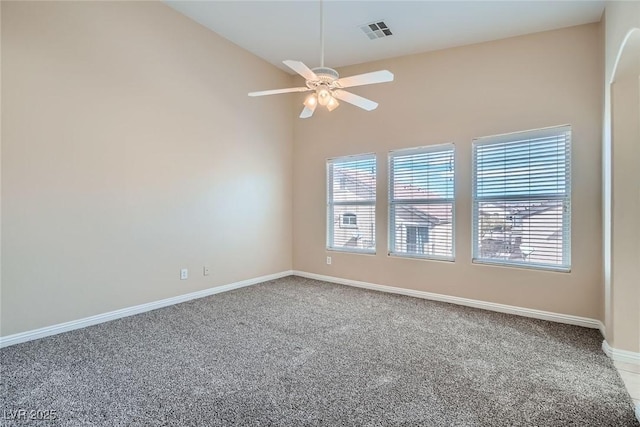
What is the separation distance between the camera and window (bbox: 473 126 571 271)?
338 centimetres

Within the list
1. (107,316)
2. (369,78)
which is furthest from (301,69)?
(107,316)

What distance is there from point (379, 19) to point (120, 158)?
330 centimetres

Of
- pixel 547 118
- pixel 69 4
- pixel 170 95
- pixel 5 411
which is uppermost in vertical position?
pixel 69 4

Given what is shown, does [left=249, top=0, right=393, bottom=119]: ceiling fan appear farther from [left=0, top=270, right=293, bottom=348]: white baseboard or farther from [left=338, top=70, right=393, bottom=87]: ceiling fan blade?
[left=0, top=270, right=293, bottom=348]: white baseboard

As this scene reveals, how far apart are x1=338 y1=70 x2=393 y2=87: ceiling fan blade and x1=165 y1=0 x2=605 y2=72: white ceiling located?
153 centimetres

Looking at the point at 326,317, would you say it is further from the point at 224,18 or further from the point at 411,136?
the point at 224,18

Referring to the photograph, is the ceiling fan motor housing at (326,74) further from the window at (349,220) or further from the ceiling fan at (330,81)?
the window at (349,220)

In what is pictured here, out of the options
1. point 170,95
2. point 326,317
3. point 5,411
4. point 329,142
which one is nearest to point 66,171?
point 170,95

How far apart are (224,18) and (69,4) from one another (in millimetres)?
1544

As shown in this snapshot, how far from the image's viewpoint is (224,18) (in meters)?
3.79

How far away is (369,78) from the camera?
2.29m

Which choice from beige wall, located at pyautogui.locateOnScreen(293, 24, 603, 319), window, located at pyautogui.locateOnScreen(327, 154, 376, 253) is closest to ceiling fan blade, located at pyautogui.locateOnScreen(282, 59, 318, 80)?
beige wall, located at pyautogui.locateOnScreen(293, 24, 603, 319)

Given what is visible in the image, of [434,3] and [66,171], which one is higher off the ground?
[434,3]

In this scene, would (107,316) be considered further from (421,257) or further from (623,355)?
(623,355)
